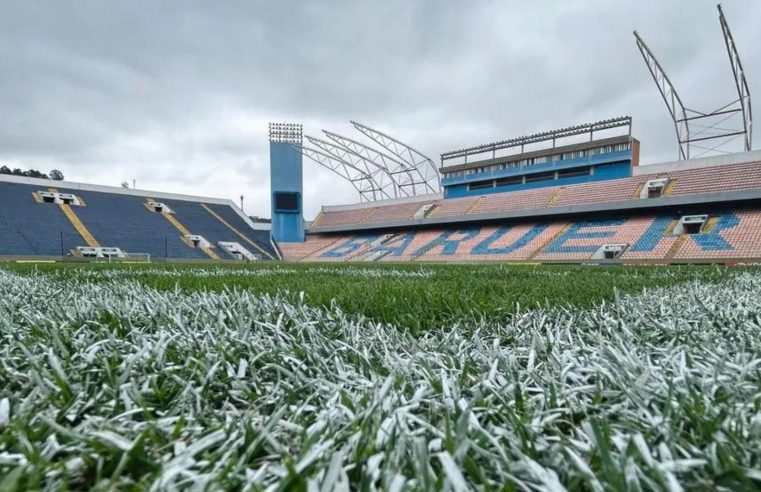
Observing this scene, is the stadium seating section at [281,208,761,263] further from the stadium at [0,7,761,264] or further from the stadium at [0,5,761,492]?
the stadium at [0,5,761,492]

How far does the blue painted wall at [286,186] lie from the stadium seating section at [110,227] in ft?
6.21

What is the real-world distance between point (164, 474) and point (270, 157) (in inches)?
1310

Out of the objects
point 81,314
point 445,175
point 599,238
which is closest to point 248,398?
point 81,314

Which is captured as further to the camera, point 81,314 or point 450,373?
point 81,314

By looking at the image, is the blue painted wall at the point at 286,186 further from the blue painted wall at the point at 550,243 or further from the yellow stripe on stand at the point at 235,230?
the blue painted wall at the point at 550,243

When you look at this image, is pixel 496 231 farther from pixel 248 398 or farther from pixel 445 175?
pixel 248 398

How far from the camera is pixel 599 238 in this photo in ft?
62.7

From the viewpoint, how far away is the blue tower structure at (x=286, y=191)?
31469 millimetres

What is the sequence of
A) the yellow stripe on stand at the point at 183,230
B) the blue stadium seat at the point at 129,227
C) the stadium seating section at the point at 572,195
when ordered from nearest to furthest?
the stadium seating section at the point at 572,195
the blue stadium seat at the point at 129,227
the yellow stripe on stand at the point at 183,230

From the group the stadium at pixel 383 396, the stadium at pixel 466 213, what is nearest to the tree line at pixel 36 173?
the stadium at pixel 466 213

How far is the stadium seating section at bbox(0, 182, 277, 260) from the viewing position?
2055 centimetres

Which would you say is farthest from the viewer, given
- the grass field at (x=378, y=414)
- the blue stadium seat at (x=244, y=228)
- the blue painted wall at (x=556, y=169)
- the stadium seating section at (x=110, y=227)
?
the blue painted wall at (x=556, y=169)

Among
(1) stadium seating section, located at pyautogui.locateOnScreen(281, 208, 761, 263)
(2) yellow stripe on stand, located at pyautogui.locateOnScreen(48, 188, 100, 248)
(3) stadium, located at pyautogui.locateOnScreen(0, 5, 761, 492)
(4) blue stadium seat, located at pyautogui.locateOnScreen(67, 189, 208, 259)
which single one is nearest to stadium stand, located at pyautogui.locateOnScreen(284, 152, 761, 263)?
(1) stadium seating section, located at pyautogui.locateOnScreen(281, 208, 761, 263)

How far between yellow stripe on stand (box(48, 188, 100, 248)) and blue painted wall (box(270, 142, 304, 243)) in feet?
39.1
